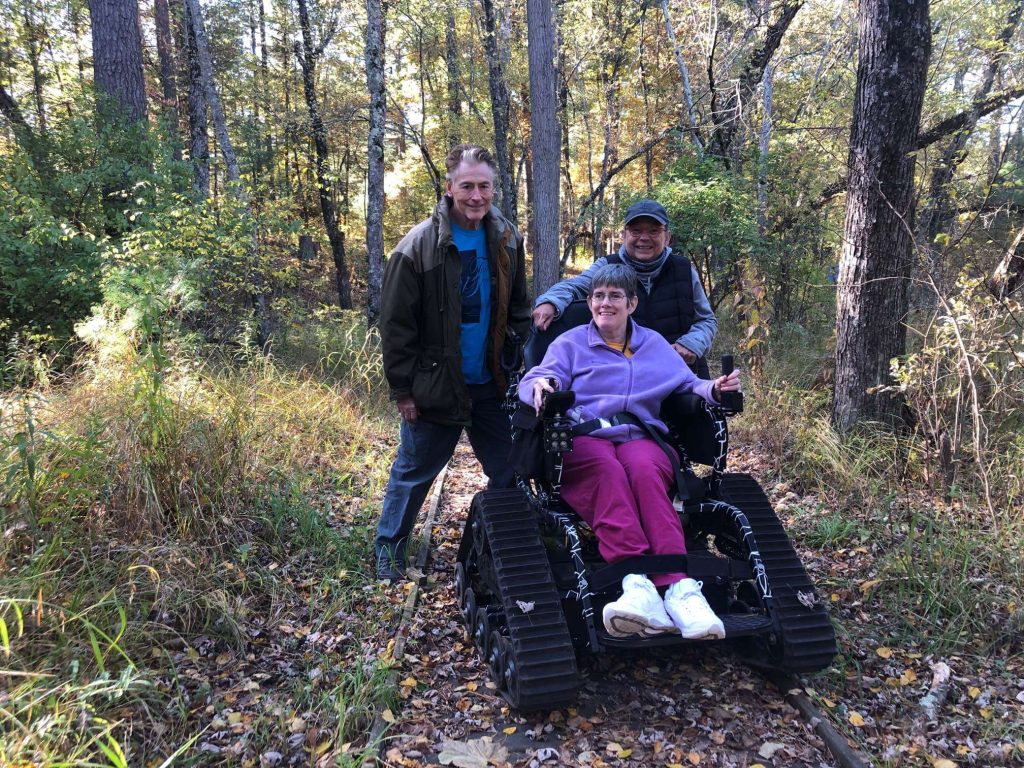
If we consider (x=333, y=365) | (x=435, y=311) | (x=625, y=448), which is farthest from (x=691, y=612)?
(x=333, y=365)

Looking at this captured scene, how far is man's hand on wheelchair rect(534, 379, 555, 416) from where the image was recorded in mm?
3158

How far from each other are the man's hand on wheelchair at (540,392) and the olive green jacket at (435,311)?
802mm

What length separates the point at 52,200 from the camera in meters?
6.59

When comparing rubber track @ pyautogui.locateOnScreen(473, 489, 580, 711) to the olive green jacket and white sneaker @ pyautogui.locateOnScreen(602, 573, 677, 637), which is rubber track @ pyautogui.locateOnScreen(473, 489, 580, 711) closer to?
white sneaker @ pyautogui.locateOnScreen(602, 573, 677, 637)

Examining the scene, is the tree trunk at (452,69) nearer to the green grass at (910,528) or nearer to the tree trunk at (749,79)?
the tree trunk at (749,79)

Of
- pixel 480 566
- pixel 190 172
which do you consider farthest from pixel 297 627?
pixel 190 172

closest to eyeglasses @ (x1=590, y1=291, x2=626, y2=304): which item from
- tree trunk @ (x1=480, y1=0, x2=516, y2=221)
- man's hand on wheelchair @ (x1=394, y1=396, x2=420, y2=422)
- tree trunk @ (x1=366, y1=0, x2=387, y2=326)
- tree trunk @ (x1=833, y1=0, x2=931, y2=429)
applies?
man's hand on wheelchair @ (x1=394, y1=396, x2=420, y2=422)

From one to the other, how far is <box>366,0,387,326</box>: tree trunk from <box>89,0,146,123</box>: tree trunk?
3.32 metres

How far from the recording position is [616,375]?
355 centimetres

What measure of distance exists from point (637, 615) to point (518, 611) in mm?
553

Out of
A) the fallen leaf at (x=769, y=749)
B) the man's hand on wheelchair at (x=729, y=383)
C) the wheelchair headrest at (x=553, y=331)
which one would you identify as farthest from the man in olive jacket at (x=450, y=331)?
the fallen leaf at (x=769, y=749)

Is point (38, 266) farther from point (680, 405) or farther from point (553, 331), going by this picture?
point (680, 405)

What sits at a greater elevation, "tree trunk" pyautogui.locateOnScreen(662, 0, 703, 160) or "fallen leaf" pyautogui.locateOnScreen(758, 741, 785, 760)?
"tree trunk" pyautogui.locateOnScreen(662, 0, 703, 160)

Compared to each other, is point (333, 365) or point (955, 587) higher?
point (333, 365)
